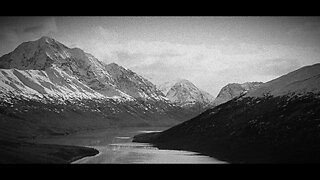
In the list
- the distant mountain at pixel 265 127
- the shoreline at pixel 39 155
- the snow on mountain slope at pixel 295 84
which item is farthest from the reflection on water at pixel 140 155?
the snow on mountain slope at pixel 295 84

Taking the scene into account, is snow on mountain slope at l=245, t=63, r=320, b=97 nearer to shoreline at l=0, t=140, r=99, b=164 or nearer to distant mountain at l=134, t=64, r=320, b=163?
distant mountain at l=134, t=64, r=320, b=163

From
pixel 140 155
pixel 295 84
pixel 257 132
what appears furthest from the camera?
pixel 295 84

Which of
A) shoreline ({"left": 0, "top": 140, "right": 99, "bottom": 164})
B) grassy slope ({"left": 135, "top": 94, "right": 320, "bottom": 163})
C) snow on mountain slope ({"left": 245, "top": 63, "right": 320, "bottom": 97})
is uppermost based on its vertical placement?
snow on mountain slope ({"left": 245, "top": 63, "right": 320, "bottom": 97})

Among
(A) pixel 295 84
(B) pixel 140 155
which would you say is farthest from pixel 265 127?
(B) pixel 140 155

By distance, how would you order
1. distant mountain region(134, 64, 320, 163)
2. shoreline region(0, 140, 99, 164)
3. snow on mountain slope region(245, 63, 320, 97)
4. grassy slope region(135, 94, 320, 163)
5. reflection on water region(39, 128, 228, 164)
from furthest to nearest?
snow on mountain slope region(245, 63, 320, 97) → reflection on water region(39, 128, 228, 164) → distant mountain region(134, 64, 320, 163) → grassy slope region(135, 94, 320, 163) → shoreline region(0, 140, 99, 164)

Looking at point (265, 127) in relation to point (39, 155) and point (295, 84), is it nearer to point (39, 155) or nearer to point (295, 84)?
point (295, 84)

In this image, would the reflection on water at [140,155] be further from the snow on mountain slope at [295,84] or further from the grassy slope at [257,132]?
the snow on mountain slope at [295,84]

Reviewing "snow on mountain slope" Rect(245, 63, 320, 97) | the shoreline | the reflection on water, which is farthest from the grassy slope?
the shoreline
